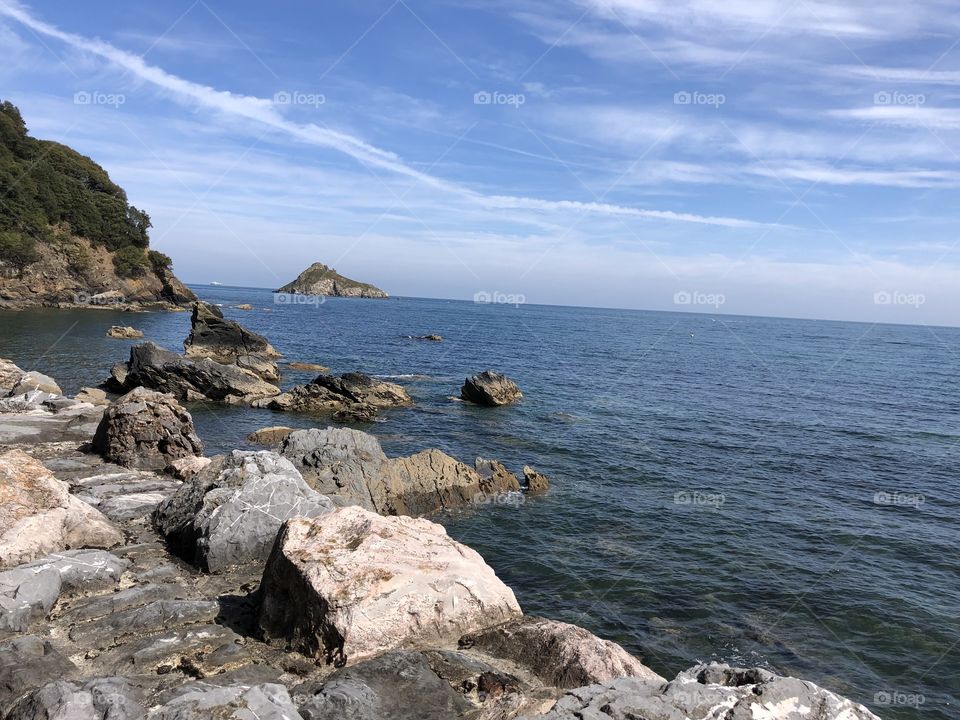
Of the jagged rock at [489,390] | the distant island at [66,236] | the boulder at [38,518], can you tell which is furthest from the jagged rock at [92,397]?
the distant island at [66,236]

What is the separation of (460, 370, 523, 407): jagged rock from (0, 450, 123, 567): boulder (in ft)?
102

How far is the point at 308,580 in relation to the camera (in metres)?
9.30

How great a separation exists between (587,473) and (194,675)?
2204 cm

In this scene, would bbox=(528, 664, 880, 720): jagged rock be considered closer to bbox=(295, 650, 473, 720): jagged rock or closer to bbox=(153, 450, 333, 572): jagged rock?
bbox=(295, 650, 473, 720): jagged rock

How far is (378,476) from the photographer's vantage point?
867 inches

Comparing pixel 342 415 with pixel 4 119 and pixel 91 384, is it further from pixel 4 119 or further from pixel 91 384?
pixel 4 119

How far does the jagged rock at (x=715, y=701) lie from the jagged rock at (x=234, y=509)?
25.5 ft

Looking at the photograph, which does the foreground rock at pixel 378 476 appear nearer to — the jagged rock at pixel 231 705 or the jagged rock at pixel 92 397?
the jagged rock at pixel 231 705

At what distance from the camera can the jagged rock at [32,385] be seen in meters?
27.6

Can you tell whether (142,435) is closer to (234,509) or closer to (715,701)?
(234,509)

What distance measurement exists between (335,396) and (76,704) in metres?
33.2

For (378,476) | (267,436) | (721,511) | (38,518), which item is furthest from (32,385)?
(721,511)

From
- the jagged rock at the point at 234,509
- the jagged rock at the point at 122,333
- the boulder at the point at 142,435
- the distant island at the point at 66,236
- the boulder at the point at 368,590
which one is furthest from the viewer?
the distant island at the point at 66,236

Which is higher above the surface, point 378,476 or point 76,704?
point 76,704
